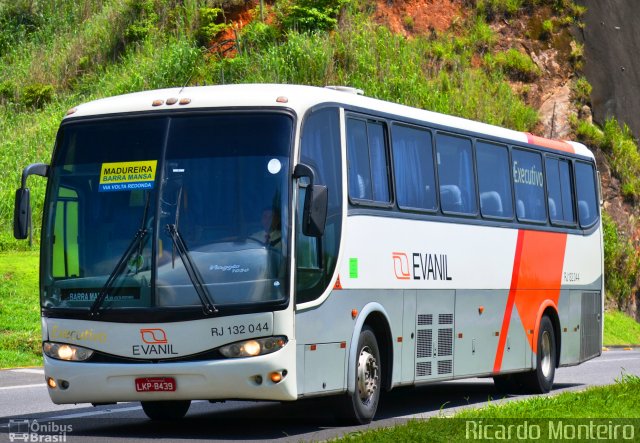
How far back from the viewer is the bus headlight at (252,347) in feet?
39.5

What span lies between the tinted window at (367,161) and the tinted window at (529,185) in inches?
170

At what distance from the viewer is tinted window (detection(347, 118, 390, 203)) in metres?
13.8

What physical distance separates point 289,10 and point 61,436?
32263 millimetres

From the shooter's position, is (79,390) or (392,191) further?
(392,191)

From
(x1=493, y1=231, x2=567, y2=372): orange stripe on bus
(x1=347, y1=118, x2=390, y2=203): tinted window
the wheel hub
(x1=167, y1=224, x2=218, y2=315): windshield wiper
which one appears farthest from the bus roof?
(x1=493, y1=231, x2=567, y2=372): orange stripe on bus

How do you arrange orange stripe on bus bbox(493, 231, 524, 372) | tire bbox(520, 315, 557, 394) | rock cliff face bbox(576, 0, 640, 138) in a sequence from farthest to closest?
rock cliff face bbox(576, 0, 640, 138) → tire bbox(520, 315, 557, 394) → orange stripe on bus bbox(493, 231, 524, 372)

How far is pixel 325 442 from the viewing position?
435 inches

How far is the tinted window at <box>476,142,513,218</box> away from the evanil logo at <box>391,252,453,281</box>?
5.22ft

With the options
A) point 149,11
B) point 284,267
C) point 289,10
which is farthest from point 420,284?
point 149,11

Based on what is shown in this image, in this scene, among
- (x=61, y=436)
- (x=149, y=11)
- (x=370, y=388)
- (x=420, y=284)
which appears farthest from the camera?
(x=149, y=11)

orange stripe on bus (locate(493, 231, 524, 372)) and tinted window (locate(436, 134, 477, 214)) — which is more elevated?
tinted window (locate(436, 134, 477, 214))

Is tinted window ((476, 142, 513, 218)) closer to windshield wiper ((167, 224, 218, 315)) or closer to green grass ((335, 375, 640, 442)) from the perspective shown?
green grass ((335, 375, 640, 442))

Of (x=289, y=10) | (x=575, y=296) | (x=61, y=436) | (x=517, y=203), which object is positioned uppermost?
(x=289, y=10)

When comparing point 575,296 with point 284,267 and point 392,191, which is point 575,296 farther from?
point 284,267
